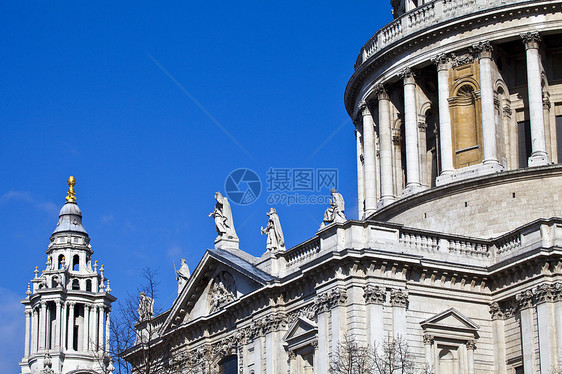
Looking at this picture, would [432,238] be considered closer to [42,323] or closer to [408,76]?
[408,76]

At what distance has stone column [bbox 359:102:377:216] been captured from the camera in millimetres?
59938

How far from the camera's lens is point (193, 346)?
5519 centimetres

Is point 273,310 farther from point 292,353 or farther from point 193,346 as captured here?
point 193,346

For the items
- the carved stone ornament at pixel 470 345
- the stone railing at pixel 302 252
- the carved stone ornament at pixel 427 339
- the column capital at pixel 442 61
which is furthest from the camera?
the column capital at pixel 442 61

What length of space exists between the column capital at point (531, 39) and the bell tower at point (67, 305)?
184 ft

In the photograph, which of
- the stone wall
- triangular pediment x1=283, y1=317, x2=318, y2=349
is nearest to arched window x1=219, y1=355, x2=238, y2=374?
triangular pediment x1=283, y1=317, x2=318, y2=349

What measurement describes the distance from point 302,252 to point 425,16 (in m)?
15.5

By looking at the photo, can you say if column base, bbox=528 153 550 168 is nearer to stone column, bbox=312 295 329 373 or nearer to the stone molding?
the stone molding

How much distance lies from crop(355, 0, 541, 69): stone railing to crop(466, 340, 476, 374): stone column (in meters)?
16.7

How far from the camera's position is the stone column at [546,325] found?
4303cm

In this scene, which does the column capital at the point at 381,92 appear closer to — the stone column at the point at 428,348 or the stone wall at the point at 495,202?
the stone wall at the point at 495,202

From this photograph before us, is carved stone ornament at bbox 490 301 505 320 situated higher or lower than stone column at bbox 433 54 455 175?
lower

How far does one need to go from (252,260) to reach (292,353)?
285 inches

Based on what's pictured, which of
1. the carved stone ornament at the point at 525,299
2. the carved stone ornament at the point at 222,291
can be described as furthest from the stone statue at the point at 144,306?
the carved stone ornament at the point at 525,299
